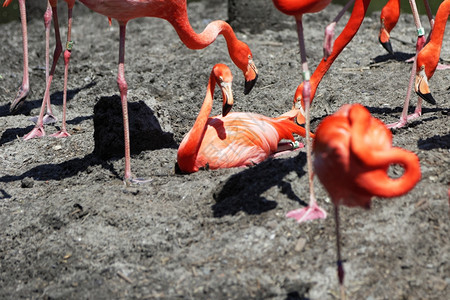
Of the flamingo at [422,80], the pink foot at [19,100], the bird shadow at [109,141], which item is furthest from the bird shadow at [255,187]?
the pink foot at [19,100]

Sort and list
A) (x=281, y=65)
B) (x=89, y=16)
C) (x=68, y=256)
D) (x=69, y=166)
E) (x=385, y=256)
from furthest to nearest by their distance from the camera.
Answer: (x=89, y=16) < (x=281, y=65) < (x=69, y=166) < (x=68, y=256) < (x=385, y=256)

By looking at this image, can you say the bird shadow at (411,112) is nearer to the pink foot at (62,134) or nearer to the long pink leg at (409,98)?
the long pink leg at (409,98)

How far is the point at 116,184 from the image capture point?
3.77m

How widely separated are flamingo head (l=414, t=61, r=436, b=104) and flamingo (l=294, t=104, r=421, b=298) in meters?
1.82

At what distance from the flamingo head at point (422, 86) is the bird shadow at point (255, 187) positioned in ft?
3.40

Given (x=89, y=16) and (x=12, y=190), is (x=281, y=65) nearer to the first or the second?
(x=12, y=190)

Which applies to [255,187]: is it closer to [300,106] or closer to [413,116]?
[300,106]

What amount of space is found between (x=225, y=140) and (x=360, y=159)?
1753mm

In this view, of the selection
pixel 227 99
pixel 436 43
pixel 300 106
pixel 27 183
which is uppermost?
pixel 436 43

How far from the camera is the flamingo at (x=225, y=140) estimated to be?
12.4ft

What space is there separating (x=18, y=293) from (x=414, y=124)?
2.65 metres

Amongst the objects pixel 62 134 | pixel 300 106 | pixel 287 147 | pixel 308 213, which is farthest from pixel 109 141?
pixel 308 213

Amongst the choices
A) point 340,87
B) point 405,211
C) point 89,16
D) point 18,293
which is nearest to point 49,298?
point 18,293

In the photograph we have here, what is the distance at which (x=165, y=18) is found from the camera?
393cm
